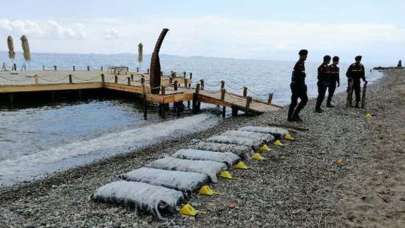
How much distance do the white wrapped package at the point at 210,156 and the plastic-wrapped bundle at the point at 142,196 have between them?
225cm

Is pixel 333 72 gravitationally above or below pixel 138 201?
above

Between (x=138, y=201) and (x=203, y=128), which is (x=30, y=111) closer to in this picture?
(x=203, y=128)

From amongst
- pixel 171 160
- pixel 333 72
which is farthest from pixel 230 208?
pixel 333 72

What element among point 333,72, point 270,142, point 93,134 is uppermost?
point 333,72

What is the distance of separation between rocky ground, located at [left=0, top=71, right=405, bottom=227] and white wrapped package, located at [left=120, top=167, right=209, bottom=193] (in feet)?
0.99

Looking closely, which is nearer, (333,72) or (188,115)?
(333,72)

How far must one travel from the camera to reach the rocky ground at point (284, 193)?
6.29 metres

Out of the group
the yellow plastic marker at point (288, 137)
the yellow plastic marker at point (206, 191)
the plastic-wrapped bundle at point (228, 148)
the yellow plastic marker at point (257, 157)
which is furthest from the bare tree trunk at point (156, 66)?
the yellow plastic marker at point (206, 191)

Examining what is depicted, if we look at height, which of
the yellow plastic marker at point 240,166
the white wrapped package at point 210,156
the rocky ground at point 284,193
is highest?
the white wrapped package at point 210,156

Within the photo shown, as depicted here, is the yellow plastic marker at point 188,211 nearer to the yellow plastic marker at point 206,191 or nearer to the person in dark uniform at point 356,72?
the yellow plastic marker at point 206,191

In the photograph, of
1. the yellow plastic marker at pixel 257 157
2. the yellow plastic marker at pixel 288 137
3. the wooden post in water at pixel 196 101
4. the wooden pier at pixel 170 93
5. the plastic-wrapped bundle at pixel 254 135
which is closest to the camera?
the yellow plastic marker at pixel 257 157

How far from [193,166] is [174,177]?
3.01 feet

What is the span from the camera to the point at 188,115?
969 inches

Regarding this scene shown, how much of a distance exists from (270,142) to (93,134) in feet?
34.3
